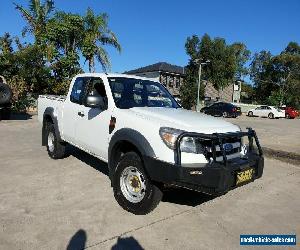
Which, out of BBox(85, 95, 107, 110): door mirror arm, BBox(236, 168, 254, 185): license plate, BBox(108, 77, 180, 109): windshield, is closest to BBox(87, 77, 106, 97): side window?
BBox(108, 77, 180, 109): windshield

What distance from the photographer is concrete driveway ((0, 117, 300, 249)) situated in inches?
159

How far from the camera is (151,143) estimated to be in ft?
14.5

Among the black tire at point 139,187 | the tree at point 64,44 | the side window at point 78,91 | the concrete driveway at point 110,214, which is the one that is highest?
the tree at point 64,44

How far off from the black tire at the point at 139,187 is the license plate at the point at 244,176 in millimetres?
1036

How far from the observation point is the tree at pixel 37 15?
2320cm

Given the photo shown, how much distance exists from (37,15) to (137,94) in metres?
20.3

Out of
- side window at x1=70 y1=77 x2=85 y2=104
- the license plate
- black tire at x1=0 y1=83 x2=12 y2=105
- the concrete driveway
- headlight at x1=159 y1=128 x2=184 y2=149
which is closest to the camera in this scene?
the concrete driveway

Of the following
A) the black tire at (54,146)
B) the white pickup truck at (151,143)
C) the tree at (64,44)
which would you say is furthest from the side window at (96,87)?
the tree at (64,44)

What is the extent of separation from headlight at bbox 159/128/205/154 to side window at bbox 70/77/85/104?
263 cm

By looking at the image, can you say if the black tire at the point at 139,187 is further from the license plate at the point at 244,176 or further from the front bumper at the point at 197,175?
the license plate at the point at 244,176

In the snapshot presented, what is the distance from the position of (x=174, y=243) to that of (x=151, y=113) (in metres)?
1.82

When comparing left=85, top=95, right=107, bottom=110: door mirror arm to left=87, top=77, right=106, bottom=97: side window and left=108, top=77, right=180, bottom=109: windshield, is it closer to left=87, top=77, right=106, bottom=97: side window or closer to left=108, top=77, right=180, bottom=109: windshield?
left=108, top=77, right=180, bottom=109: windshield

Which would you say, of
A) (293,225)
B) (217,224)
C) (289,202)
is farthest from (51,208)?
(289,202)

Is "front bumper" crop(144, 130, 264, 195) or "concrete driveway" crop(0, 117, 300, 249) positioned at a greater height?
"front bumper" crop(144, 130, 264, 195)
